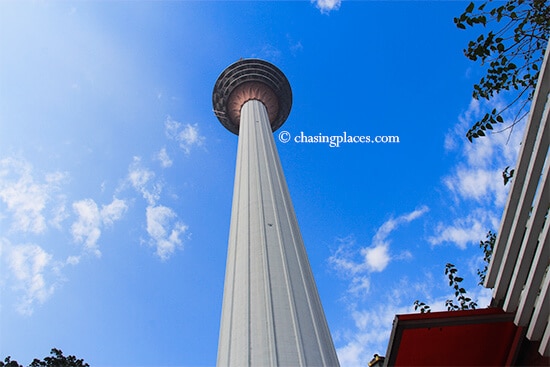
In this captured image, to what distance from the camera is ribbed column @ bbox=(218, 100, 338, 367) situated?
34.6 feet

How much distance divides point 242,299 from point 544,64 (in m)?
8.55

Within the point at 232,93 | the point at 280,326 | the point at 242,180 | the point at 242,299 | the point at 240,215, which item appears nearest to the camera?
the point at 280,326

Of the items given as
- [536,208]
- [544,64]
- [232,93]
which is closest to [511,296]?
[536,208]

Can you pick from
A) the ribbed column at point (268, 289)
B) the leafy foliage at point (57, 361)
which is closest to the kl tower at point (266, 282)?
the ribbed column at point (268, 289)

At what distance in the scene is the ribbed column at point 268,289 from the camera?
34.6 feet

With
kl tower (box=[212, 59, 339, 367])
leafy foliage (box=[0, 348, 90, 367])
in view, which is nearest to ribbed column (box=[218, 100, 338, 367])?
kl tower (box=[212, 59, 339, 367])

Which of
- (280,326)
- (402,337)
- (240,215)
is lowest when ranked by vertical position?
(402,337)

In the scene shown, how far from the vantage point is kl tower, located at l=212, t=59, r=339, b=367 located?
1059 centimetres

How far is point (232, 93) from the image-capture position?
28.5m

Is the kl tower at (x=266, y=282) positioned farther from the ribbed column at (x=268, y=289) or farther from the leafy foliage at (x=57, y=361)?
the leafy foliage at (x=57, y=361)

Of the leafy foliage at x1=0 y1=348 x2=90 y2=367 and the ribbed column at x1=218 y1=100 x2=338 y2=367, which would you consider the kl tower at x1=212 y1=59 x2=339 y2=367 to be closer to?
the ribbed column at x1=218 y1=100 x2=338 y2=367

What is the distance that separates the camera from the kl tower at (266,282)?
1059 cm

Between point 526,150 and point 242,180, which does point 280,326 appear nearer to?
point 526,150

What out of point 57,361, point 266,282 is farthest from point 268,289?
point 57,361
